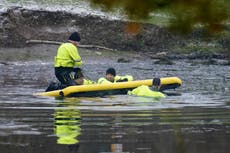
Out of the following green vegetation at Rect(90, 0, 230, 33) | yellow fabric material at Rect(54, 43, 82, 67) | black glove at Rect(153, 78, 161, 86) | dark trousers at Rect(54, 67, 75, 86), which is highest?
yellow fabric material at Rect(54, 43, 82, 67)

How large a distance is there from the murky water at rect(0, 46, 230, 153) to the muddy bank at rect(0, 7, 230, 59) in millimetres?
13244

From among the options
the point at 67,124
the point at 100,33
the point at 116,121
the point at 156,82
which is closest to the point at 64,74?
the point at 156,82

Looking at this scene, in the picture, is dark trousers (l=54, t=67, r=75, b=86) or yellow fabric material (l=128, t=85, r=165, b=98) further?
dark trousers (l=54, t=67, r=75, b=86)

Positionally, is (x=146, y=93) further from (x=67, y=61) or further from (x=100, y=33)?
(x=100, y=33)

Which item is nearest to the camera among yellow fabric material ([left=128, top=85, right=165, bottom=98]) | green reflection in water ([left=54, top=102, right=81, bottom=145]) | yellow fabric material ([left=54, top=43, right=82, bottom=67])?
green reflection in water ([left=54, top=102, right=81, bottom=145])

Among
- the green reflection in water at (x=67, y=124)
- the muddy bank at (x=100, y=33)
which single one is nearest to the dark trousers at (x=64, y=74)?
the green reflection in water at (x=67, y=124)

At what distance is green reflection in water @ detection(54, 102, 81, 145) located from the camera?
11.9m

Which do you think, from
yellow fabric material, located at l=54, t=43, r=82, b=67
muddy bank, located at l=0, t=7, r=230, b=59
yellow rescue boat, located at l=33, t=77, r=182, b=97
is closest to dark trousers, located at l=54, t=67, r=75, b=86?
yellow fabric material, located at l=54, t=43, r=82, b=67

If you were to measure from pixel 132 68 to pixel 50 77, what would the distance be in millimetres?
5044

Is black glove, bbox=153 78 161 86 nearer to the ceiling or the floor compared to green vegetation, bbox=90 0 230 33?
nearer to the floor

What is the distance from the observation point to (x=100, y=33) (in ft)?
140

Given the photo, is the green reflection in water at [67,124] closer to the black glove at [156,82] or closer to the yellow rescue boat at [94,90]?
the yellow rescue boat at [94,90]

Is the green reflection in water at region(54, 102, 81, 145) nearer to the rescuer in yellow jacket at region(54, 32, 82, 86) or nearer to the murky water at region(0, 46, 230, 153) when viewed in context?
the murky water at region(0, 46, 230, 153)

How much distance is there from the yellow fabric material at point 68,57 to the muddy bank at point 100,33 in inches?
688
